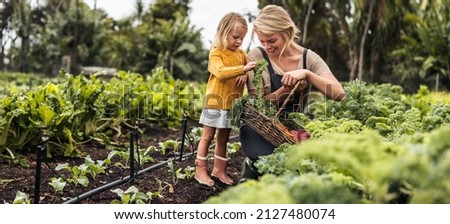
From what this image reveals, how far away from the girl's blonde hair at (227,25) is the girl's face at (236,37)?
18 millimetres

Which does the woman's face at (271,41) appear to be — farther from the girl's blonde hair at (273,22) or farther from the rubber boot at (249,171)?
the rubber boot at (249,171)

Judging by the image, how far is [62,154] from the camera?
4.71 metres

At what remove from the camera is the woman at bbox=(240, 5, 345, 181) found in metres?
3.25

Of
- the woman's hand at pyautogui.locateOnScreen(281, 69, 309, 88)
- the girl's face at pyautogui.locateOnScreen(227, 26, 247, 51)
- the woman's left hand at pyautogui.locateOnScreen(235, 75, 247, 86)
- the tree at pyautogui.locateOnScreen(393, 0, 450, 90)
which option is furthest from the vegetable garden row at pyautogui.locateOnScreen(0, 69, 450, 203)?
the tree at pyautogui.locateOnScreen(393, 0, 450, 90)

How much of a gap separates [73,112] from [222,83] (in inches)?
71.1

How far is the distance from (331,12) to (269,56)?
66.5 feet

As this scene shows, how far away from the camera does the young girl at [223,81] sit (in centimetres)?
344

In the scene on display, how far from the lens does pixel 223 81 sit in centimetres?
362

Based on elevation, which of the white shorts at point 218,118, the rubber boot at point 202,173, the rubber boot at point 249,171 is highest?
the white shorts at point 218,118

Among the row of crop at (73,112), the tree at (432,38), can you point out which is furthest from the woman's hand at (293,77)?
the tree at (432,38)

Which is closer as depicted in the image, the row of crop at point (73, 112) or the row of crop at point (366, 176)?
the row of crop at point (366, 176)

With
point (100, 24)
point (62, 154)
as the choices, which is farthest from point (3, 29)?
point (62, 154)

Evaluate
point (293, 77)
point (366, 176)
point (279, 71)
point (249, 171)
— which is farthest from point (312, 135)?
point (366, 176)

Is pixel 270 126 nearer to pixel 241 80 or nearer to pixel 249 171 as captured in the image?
pixel 249 171
